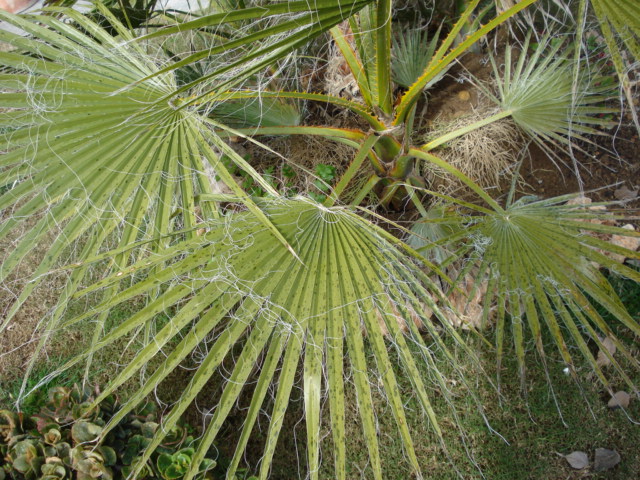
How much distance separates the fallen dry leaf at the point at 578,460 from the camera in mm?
1719

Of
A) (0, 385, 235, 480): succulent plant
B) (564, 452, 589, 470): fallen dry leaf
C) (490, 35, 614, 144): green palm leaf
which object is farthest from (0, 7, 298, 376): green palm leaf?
(564, 452, 589, 470): fallen dry leaf

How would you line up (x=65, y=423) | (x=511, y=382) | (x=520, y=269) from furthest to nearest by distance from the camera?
(x=511, y=382), (x=65, y=423), (x=520, y=269)

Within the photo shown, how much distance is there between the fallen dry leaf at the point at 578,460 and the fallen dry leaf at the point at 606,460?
1.2 inches

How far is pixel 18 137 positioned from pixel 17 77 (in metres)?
0.16

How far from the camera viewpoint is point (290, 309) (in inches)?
41.9

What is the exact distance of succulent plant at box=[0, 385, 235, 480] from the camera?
4.81 feet

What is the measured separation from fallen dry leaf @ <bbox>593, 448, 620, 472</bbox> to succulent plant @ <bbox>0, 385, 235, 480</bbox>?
4.00ft

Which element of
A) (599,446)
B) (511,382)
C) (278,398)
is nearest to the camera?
(278,398)

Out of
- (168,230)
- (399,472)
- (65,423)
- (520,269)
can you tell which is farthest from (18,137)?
(399,472)

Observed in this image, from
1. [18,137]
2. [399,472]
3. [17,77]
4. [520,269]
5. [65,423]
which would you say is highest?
[17,77]

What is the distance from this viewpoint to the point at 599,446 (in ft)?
5.73

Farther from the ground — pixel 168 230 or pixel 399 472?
pixel 168 230

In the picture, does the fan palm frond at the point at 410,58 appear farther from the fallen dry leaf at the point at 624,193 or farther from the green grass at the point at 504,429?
the green grass at the point at 504,429

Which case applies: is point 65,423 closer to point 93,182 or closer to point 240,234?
point 93,182
